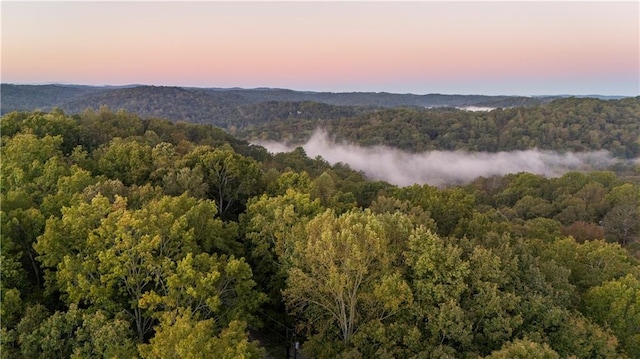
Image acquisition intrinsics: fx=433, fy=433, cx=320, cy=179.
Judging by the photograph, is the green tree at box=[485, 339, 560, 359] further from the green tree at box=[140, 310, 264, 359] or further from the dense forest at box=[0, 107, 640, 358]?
the green tree at box=[140, 310, 264, 359]

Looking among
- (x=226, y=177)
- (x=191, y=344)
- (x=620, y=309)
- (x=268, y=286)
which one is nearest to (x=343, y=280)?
(x=191, y=344)

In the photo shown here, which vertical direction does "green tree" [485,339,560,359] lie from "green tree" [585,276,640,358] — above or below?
above

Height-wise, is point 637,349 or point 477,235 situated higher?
point 477,235

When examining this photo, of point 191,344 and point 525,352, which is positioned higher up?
point 191,344

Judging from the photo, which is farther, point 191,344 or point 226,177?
point 226,177

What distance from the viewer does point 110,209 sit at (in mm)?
24172

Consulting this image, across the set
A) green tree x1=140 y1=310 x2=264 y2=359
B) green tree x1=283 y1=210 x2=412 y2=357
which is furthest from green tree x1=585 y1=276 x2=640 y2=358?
green tree x1=140 y1=310 x2=264 y2=359

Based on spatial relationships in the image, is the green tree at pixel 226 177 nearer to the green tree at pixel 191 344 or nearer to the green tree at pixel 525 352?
the green tree at pixel 191 344

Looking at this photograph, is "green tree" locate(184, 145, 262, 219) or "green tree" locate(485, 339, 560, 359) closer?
"green tree" locate(485, 339, 560, 359)

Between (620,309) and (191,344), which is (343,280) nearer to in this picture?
(191,344)

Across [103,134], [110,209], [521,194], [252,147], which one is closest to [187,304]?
[110,209]

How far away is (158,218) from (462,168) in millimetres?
184412

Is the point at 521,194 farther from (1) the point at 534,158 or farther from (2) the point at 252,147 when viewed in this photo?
(1) the point at 534,158

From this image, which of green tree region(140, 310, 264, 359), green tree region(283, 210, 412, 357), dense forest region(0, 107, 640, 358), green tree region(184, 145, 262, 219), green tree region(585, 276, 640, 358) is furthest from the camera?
green tree region(184, 145, 262, 219)
